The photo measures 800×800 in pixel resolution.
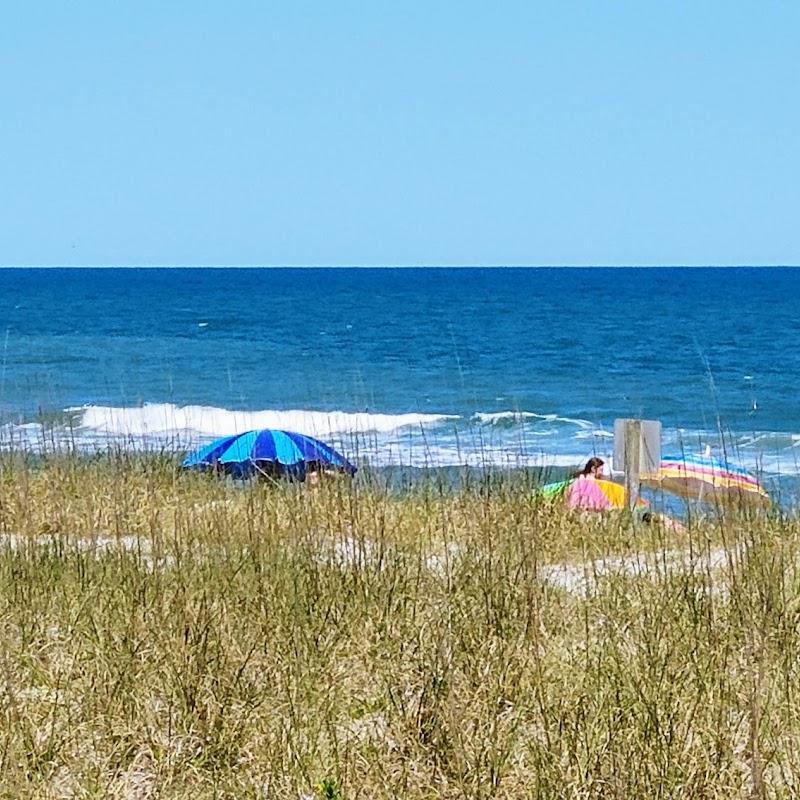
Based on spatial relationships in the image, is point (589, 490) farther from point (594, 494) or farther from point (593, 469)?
point (593, 469)

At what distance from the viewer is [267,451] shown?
13047 mm

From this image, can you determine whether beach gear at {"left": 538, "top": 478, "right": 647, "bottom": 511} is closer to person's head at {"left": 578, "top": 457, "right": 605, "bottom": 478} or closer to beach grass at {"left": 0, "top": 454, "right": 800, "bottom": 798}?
person's head at {"left": 578, "top": 457, "right": 605, "bottom": 478}

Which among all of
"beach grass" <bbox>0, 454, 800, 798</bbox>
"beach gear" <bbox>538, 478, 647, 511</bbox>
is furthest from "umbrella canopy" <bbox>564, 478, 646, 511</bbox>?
"beach grass" <bbox>0, 454, 800, 798</bbox>

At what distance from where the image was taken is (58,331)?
197ft

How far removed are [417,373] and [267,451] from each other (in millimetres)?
25229

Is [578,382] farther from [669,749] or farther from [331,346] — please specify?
[669,749]

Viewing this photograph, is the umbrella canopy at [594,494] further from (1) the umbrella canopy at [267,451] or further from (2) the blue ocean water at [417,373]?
(1) the umbrella canopy at [267,451]

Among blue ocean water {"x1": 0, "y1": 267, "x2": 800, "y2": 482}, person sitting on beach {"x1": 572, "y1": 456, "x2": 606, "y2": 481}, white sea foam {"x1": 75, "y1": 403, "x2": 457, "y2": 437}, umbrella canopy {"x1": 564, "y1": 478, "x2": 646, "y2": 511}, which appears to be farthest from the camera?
white sea foam {"x1": 75, "y1": 403, "x2": 457, "y2": 437}

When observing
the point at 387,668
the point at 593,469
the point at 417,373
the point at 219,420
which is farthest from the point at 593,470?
the point at 417,373

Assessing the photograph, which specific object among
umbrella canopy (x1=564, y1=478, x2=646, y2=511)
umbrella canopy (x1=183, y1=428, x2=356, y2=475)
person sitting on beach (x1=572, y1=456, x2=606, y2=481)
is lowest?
umbrella canopy (x1=564, y1=478, x2=646, y2=511)

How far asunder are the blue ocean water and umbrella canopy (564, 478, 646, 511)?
394 millimetres

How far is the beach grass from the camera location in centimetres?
396

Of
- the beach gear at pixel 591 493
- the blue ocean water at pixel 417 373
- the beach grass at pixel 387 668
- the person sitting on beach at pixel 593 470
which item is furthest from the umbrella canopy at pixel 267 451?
the beach grass at pixel 387 668

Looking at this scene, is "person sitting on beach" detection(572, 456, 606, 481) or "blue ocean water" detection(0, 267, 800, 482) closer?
"person sitting on beach" detection(572, 456, 606, 481)
